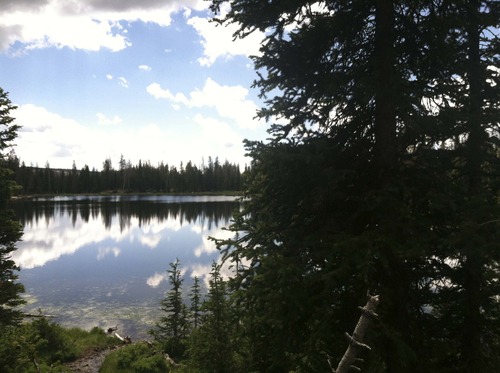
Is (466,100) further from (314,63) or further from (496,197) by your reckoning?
(314,63)

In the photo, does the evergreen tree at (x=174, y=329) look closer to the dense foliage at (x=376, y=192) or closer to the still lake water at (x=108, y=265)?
the still lake water at (x=108, y=265)

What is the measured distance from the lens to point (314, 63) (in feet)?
20.5

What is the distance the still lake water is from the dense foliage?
53.5 ft

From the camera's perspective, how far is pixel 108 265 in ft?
107

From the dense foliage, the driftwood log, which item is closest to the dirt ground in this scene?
the dense foliage

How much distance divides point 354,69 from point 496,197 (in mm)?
3233

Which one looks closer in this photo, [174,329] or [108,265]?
[174,329]

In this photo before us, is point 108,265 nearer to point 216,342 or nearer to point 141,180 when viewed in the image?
point 216,342

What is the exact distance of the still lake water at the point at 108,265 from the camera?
2141cm

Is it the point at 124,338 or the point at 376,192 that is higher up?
the point at 376,192

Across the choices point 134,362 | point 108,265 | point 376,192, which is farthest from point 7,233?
point 108,265

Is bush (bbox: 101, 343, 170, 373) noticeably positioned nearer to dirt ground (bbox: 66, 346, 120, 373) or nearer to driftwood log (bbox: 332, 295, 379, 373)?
dirt ground (bbox: 66, 346, 120, 373)

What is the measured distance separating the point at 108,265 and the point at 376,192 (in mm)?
32442

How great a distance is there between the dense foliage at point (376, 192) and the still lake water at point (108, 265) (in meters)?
16.3
